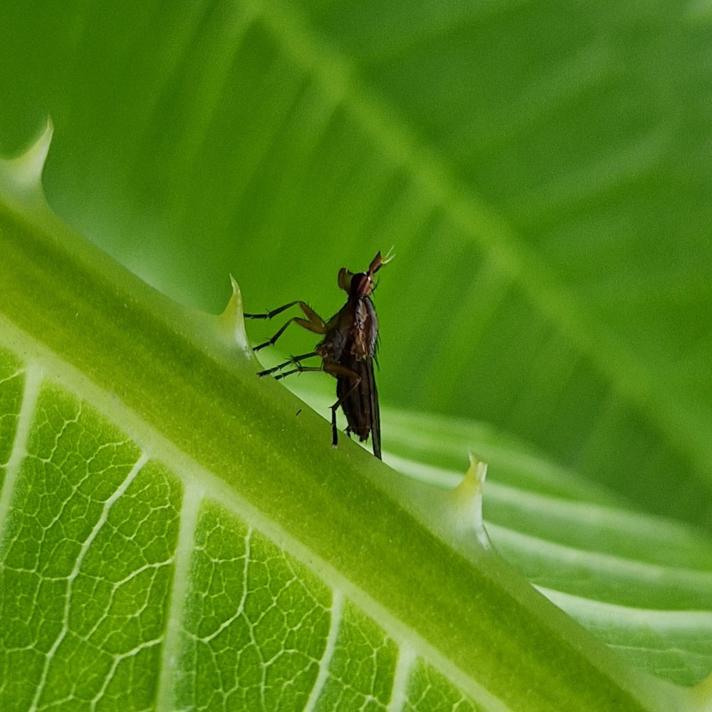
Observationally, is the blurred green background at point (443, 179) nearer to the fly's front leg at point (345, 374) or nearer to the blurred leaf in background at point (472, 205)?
the blurred leaf in background at point (472, 205)

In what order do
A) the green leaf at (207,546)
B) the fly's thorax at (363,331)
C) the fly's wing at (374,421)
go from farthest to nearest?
1. the fly's thorax at (363,331)
2. the fly's wing at (374,421)
3. the green leaf at (207,546)

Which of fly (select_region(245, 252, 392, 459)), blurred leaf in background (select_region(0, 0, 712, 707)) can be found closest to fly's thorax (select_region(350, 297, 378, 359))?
fly (select_region(245, 252, 392, 459))

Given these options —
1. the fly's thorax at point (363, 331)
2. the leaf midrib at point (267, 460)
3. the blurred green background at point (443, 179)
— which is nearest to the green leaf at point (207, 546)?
the leaf midrib at point (267, 460)

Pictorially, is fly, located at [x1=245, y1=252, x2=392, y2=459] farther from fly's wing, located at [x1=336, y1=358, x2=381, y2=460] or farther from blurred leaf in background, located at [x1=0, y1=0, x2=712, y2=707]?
blurred leaf in background, located at [x1=0, y1=0, x2=712, y2=707]

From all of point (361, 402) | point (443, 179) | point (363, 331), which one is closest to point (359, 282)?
point (363, 331)

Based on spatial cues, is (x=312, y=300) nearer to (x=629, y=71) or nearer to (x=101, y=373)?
(x=629, y=71)

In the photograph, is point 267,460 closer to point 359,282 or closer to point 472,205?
point 359,282

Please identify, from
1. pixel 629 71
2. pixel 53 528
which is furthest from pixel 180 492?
pixel 629 71
